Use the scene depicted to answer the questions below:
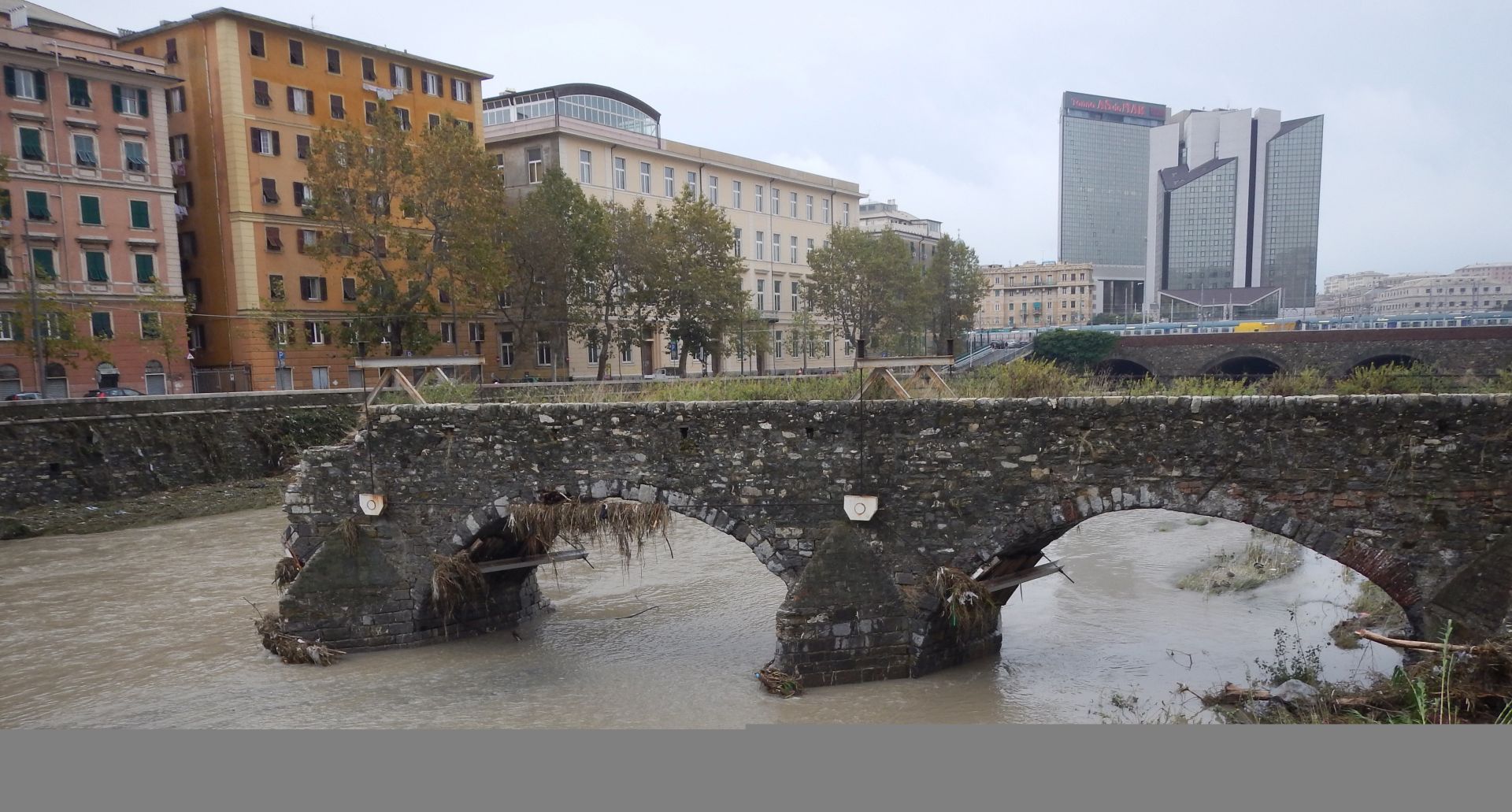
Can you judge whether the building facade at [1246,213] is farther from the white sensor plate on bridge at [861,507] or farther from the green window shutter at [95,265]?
the white sensor plate on bridge at [861,507]

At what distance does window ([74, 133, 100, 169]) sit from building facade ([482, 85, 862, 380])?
14190 mm

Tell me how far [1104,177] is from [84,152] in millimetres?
155080

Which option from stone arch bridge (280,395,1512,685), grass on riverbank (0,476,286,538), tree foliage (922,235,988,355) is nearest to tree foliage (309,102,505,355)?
grass on riverbank (0,476,286,538)

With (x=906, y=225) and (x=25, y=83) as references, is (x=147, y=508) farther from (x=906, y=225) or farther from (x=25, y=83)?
(x=906, y=225)

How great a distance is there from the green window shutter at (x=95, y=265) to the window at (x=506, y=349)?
51.7 feet

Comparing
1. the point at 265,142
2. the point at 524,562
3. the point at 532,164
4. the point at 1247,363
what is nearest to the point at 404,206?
the point at 265,142

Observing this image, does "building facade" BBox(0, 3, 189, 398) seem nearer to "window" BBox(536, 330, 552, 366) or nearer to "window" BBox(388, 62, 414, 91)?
"window" BBox(388, 62, 414, 91)

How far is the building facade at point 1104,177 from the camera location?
15738 centimetres

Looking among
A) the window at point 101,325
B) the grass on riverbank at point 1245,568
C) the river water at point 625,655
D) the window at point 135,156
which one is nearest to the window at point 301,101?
the window at point 135,156

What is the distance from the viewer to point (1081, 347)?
48.4 meters

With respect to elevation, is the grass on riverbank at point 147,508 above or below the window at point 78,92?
below

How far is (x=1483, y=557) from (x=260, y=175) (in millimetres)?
39390

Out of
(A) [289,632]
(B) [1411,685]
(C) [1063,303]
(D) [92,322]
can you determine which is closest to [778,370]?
(D) [92,322]

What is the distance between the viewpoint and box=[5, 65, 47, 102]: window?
30891 millimetres
